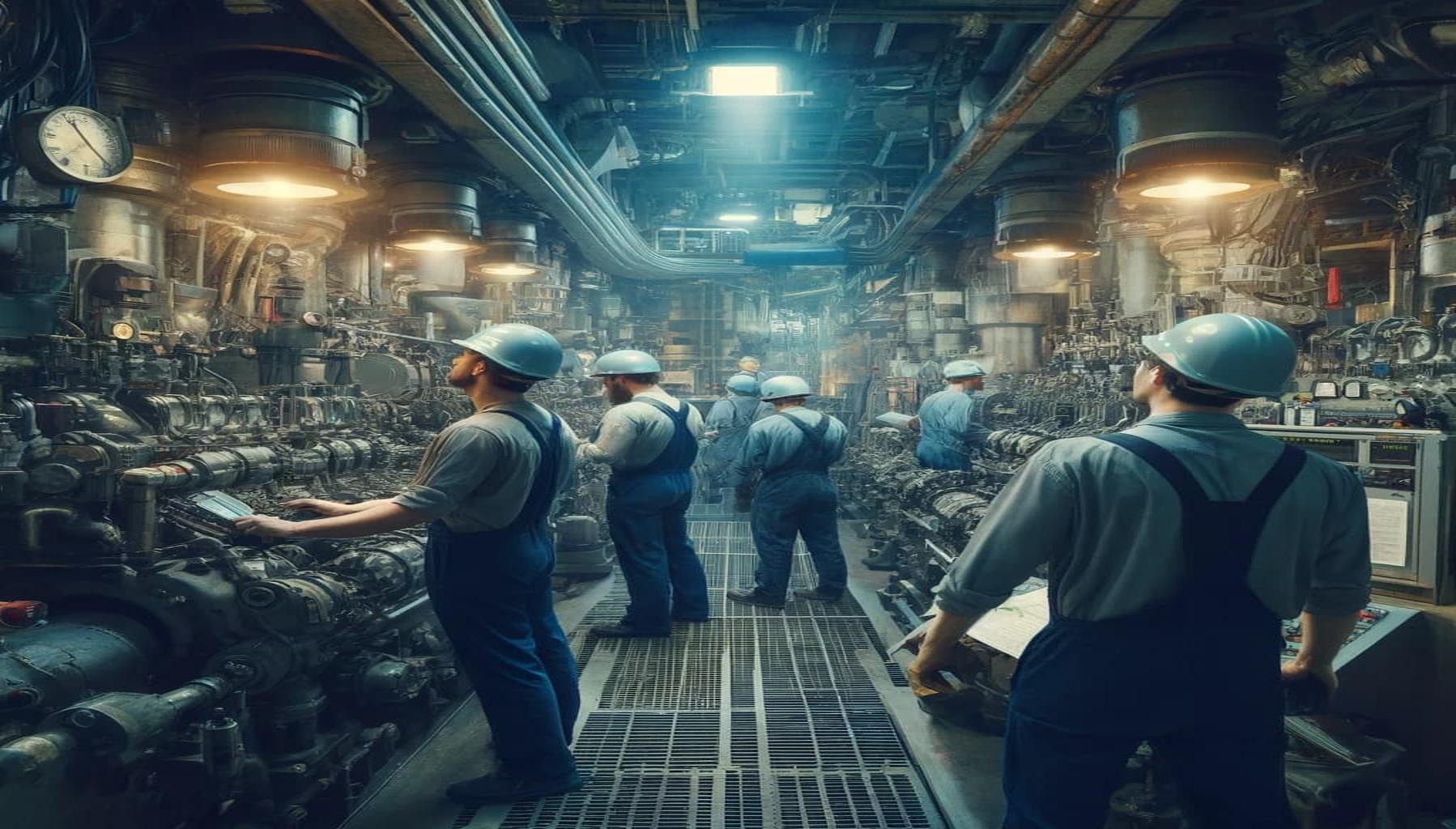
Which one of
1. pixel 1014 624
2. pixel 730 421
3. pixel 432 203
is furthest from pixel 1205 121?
pixel 730 421

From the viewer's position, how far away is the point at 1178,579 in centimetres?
192

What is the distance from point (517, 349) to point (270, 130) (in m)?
1.91

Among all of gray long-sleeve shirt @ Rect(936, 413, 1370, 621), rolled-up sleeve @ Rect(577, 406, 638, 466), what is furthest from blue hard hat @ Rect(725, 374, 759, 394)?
gray long-sleeve shirt @ Rect(936, 413, 1370, 621)

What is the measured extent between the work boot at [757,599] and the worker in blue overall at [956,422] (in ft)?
7.04

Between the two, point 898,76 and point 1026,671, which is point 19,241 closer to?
point 1026,671

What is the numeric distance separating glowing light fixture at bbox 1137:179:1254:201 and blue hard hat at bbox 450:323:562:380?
121 inches

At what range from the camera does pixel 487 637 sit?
3.11 m

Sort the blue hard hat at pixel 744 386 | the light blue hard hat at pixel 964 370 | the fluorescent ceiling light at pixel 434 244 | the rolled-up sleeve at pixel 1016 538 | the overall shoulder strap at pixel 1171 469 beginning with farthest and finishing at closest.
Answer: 1. the blue hard hat at pixel 744 386
2. the light blue hard hat at pixel 964 370
3. the fluorescent ceiling light at pixel 434 244
4. the rolled-up sleeve at pixel 1016 538
5. the overall shoulder strap at pixel 1171 469

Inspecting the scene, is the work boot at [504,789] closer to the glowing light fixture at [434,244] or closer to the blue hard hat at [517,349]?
the blue hard hat at [517,349]

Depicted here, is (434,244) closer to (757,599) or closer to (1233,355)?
(757,599)

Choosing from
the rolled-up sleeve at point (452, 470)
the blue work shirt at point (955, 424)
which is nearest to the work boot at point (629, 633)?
the rolled-up sleeve at point (452, 470)

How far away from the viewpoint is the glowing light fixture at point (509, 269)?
7.82m

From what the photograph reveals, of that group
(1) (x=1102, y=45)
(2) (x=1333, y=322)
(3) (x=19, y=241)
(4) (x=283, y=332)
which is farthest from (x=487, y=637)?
(2) (x=1333, y=322)

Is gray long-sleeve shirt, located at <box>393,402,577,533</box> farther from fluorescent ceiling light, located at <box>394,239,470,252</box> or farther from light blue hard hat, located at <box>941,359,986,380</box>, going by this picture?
light blue hard hat, located at <box>941,359,986,380</box>
